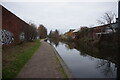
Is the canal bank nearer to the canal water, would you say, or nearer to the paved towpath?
the paved towpath

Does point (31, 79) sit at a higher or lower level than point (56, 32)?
lower

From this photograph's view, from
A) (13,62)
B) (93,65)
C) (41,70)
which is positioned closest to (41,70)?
(41,70)

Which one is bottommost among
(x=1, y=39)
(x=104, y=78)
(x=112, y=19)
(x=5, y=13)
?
(x=104, y=78)

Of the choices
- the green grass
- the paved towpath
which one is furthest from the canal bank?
the green grass

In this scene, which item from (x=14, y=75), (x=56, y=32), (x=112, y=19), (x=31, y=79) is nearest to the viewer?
(x=31, y=79)

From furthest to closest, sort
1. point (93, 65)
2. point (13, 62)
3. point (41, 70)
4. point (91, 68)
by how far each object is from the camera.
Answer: point (93, 65)
point (91, 68)
point (13, 62)
point (41, 70)

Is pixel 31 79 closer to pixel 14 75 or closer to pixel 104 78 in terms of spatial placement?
pixel 14 75

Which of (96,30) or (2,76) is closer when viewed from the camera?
(2,76)

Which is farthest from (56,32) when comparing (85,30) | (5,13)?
(5,13)

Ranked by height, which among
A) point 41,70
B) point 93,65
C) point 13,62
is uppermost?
point 13,62

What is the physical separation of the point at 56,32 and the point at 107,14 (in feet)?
207

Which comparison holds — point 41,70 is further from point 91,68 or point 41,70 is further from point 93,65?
point 93,65

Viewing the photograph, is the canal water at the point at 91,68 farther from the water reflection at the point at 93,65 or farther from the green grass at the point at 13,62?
the green grass at the point at 13,62

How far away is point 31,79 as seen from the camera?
558cm
